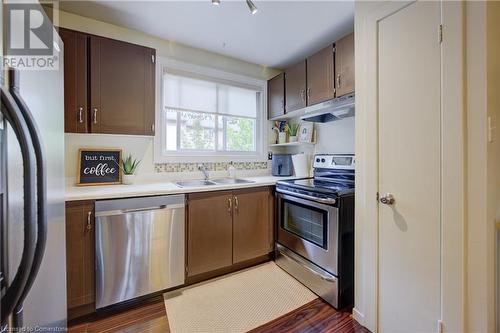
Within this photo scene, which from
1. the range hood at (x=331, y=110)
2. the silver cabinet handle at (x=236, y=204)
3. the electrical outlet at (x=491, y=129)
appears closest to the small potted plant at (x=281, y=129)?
the range hood at (x=331, y=110)

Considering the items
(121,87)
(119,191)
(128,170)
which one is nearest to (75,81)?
(121,87)

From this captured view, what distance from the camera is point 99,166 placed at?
2.12 meters

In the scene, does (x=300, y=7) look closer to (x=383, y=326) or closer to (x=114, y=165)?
(x=114, y=165)

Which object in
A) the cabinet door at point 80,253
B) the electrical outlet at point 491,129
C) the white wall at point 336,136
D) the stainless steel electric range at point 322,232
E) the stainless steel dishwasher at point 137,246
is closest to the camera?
the electrical outlet at point 491,129

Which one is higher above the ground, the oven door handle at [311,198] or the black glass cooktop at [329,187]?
the black glass cooktop at [329,187]

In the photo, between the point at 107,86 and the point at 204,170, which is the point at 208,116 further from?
the point at 107,86

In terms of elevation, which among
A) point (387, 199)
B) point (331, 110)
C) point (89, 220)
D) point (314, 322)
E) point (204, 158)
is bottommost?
point (314, 322)

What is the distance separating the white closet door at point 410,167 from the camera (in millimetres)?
1184

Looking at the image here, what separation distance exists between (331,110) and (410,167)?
Result: 3.87 ft

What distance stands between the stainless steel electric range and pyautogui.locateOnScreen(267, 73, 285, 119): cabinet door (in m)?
0.93

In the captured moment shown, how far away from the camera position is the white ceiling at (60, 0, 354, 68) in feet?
6.16

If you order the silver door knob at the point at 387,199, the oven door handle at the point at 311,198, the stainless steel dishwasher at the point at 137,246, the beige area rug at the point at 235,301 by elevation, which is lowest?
the beige area rug at the point at 235,301

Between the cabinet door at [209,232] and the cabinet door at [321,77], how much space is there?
136cm

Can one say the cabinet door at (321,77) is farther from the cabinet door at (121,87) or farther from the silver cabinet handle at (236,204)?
the cabinet door at (121,87)
